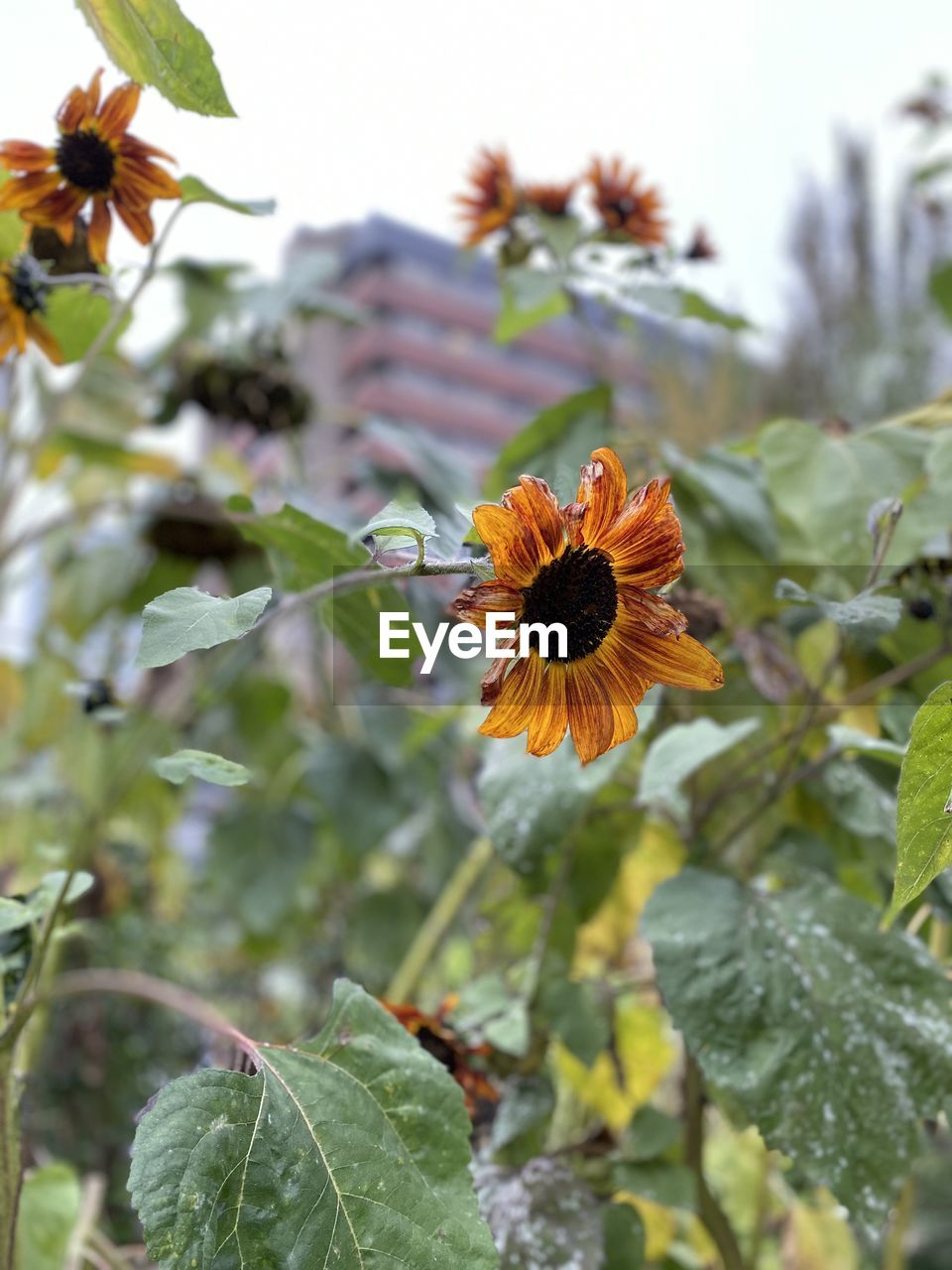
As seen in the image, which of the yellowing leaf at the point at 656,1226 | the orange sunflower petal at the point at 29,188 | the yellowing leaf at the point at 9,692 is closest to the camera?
the orange sunflower petal at the point at 29,188

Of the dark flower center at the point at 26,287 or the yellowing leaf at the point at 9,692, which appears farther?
the yellowing leaf at the point at 9,692

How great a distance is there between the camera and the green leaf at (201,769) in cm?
26

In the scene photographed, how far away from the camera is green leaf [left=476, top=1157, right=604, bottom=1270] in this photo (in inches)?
13.1

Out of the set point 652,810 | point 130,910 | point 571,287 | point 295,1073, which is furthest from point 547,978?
point 130,910

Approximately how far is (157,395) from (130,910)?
0.51 metres

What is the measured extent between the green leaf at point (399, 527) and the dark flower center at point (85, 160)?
0.50ft

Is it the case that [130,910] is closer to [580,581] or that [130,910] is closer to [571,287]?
[571,287]

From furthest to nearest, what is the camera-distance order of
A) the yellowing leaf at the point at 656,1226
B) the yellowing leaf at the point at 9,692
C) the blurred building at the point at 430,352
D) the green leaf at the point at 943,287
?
the blurred building at the point at 430,352 < the yellowing leaf at the point at 9,692 < the green leaf at the point at 943,287 < the yellowing leaf at the point at 656,1226

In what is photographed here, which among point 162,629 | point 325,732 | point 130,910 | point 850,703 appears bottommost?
point 130,910

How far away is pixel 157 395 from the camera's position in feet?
3.17

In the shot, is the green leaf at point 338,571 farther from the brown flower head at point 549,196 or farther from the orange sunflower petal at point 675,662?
the brown flower head at point 549,196

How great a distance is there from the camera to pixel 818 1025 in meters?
0.31

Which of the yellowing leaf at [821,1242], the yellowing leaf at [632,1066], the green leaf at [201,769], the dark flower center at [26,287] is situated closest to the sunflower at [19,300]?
the dark flower center at [26,287]

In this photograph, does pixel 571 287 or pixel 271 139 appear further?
pixel 571 287
